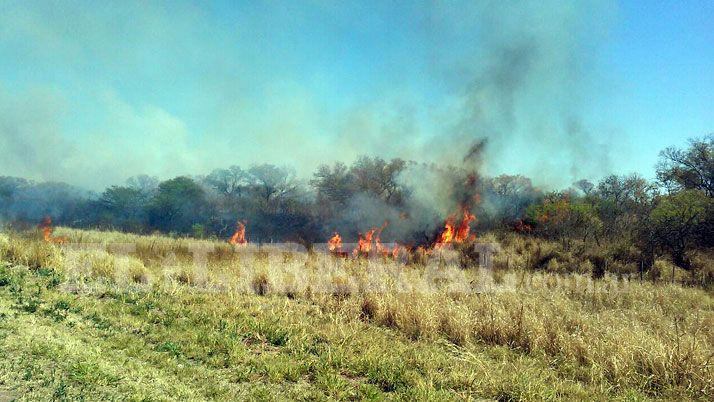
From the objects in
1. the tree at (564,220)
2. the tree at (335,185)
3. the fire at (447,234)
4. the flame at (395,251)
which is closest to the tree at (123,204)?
the tree at (335,185)

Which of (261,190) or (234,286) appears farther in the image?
(261,190)

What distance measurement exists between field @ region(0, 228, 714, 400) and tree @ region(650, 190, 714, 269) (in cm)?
893

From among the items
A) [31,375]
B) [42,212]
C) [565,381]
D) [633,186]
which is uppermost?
[633,186]

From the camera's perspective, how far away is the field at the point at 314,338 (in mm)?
4793

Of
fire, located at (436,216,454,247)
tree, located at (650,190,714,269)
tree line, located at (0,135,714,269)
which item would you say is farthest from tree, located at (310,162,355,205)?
tree, located at (650,190,714,269)

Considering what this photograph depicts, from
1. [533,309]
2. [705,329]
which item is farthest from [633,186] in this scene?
[533,309]

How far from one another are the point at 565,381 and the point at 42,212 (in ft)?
153

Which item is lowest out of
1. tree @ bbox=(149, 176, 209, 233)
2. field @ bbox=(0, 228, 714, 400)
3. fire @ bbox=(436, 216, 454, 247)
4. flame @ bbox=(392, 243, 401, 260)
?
field @ bbox=(0, 228, 714, 400)

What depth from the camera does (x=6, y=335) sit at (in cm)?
548

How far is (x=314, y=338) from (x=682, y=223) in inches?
823

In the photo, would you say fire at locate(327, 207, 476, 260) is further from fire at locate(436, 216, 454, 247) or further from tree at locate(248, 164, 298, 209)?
tree at locate(248, 164, 298, 209)

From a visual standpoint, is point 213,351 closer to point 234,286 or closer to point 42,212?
point 234,286

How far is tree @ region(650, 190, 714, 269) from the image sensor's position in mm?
18578

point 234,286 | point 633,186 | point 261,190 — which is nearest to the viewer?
point 234,286
